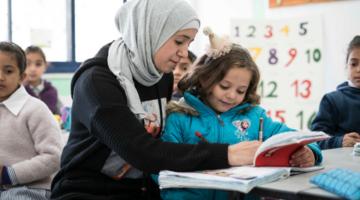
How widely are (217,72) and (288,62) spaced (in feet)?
9.40

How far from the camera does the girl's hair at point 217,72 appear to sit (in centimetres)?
190

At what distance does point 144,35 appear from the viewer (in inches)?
69.2

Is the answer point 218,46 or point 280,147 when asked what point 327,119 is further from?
point 280,147

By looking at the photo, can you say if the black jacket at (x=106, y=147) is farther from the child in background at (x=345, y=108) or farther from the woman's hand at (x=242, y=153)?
the child in background at (x=345, y=108)

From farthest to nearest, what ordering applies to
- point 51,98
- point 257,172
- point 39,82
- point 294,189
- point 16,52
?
point 39,82 → point 51,98 → point 16,52 → point 257,172 → point 294,189

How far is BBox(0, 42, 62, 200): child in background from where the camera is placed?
1.99m

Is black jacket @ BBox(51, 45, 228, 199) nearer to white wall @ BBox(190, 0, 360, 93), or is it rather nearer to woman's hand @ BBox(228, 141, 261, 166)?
woman's hand @ BBox(228, 141, 261, 166)

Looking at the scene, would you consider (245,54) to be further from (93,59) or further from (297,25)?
(297,25)

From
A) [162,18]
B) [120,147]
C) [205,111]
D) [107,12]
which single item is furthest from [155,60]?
[107,12]

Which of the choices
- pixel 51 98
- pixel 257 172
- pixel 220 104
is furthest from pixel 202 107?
pixel 51 98

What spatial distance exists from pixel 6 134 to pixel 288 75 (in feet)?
10.0

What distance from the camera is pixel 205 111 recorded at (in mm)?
1879

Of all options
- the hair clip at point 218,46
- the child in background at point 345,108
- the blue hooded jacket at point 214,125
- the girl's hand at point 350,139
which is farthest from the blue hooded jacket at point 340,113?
the hair clip at point 218,46

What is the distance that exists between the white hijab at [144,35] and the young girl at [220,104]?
16 cm
